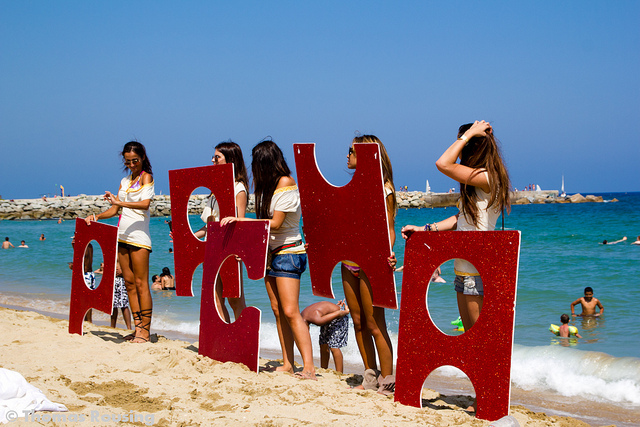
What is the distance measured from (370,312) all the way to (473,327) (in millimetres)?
881

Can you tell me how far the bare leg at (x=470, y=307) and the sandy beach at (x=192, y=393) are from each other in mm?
623

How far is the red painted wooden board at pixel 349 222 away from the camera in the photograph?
156 inches

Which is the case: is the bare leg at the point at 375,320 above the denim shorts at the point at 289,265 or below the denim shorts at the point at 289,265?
below

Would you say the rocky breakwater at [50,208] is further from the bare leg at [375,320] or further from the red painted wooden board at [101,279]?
the bare leg at [375,320]

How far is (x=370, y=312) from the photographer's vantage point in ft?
13.7

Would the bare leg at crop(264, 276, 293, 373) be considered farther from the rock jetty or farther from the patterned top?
the rock jetty

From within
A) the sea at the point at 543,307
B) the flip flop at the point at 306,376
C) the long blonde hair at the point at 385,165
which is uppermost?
the long blonde hair at the point at 385,165

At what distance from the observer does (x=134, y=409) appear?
352 centimetres

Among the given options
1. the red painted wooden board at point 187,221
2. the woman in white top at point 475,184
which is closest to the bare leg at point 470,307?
the woman in white top at point 475,184

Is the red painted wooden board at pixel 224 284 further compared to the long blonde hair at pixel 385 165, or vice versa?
the red painted wooden board at pixel 224 284

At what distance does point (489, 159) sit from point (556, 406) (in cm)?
334

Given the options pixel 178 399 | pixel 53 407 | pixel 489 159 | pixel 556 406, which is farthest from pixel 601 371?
pixel 53 407

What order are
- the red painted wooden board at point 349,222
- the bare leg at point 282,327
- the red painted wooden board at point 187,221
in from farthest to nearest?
the red painted wooden board at point 187,221, the bare leg at point 282,327, the red painted wooden board at point 349,222

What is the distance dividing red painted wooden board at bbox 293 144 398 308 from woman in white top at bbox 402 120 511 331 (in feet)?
1.66
